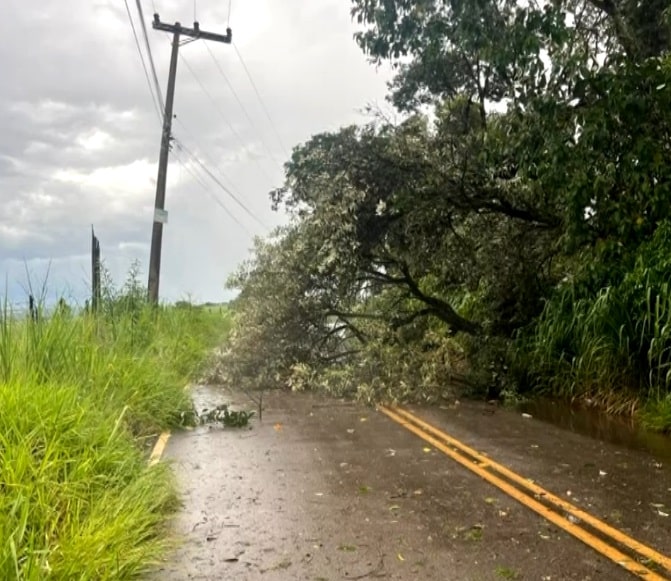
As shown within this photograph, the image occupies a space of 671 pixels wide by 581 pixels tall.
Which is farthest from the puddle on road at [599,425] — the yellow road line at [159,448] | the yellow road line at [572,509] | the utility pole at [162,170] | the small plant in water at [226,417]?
the utility pole at [162,170]

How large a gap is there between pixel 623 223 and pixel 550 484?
5344 mm

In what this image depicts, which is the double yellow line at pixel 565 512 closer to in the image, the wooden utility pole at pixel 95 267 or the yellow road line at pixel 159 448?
the yellow road line at pixel 159 448

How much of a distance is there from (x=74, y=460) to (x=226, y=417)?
17.5ft

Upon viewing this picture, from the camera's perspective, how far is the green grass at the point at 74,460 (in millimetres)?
4691

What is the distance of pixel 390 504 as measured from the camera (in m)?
6.62

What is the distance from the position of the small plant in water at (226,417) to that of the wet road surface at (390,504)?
30 centimetres

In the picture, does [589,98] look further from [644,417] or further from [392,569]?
[392,569]

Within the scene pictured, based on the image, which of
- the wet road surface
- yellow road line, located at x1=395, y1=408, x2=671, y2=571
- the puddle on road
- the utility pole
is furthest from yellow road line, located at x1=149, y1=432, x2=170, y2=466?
the utility pole

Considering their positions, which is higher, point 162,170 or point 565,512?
point 162,170

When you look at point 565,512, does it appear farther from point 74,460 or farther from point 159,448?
point 159,448

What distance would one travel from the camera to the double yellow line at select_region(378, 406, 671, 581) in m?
5.11

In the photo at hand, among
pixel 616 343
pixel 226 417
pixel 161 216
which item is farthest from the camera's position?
pixel 161 216

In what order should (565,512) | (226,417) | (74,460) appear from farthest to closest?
(226,417) → (565,512) → (74,460)

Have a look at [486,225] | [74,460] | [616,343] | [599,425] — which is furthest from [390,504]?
[486,225]
